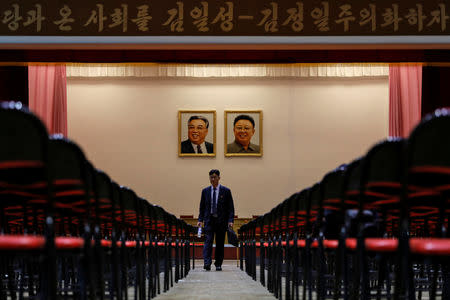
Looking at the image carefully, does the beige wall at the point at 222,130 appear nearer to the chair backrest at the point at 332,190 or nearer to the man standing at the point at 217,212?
the man standing at the point at 217,212

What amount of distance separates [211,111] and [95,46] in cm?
397

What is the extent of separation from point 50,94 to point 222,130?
148 inches

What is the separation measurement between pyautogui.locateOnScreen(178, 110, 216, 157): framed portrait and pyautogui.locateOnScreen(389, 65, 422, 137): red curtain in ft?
12.6

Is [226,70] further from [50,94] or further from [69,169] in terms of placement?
[69,169]

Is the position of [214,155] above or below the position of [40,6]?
below

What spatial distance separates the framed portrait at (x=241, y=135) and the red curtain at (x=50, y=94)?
3.54 metres

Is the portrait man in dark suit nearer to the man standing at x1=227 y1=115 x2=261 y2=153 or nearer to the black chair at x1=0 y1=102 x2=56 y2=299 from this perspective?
the man standing at x1=227 y1=115 x2=261 y2=153

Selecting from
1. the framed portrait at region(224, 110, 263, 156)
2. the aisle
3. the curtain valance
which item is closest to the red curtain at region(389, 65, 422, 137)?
the curtain valance

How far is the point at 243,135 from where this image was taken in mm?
15000

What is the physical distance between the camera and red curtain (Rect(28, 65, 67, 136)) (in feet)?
47.6

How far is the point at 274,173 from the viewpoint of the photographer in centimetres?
1502

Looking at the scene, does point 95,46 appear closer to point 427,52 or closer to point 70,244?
point 427,52

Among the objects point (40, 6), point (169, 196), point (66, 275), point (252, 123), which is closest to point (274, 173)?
point (252, 123)

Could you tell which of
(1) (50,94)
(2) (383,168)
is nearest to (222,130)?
(1) (50,94)
